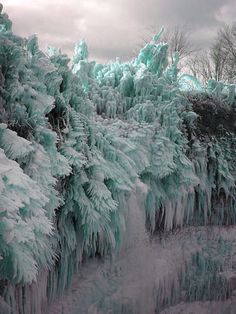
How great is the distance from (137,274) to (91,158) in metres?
1.84

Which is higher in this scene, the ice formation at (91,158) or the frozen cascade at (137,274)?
the ice formation at (91,158)

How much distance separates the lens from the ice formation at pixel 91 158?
142 inches

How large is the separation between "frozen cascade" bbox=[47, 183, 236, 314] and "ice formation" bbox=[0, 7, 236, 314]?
0.45ft

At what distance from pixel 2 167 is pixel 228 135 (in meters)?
5.11

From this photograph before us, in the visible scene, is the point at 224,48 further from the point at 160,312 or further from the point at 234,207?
the point at 160,312

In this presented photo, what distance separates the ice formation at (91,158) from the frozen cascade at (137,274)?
14 centimetres

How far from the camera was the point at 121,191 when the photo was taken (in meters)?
5.26

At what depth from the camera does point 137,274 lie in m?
5.98

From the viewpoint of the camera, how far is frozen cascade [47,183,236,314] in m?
5.26

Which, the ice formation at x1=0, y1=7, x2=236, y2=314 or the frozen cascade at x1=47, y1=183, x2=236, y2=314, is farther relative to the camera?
the frozen cascade at x1=47, y1=183, x2=236, y2=314

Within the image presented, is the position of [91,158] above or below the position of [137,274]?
above

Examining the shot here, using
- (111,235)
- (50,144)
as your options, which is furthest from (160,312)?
(50,144)

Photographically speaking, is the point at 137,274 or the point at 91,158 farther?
the point at 137,274

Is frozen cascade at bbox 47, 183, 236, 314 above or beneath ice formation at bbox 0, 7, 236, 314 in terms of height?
beneath
